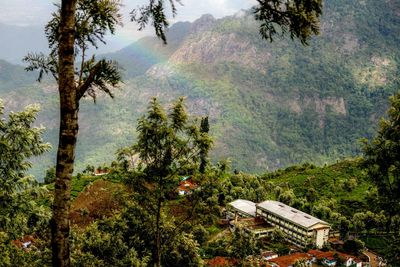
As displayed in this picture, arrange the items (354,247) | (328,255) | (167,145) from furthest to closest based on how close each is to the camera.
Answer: (354,247)
(328,255)
(167,145)

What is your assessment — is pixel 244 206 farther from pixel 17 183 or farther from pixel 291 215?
pixel 17 183

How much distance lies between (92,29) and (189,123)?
32.4 ft

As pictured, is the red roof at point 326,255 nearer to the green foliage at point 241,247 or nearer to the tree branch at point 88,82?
the green foliage at point 241,247

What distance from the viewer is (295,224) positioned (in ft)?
231

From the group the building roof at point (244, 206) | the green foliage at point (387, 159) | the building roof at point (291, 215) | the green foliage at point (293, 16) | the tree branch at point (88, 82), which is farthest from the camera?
the building roof at point (244, 206)

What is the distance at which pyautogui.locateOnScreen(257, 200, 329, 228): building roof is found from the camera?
6902 centimetres

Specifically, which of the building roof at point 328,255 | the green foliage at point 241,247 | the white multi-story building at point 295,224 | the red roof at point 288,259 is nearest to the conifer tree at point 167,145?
the green foliage at point 241,247

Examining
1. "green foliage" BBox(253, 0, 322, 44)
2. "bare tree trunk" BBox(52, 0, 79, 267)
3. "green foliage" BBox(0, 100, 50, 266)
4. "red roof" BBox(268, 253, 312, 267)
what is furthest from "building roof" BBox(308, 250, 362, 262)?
"bare tree trunk" BBox(52, 0, 79, 267)

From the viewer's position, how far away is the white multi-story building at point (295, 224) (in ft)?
224

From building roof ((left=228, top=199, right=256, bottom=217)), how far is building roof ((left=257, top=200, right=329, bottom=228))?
255 cm

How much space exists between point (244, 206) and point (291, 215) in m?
11.4

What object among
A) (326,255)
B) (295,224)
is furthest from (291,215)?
(326,255)

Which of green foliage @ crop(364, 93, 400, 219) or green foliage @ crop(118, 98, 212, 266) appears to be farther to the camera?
green foliage @ crop(118, 98, 212, 266)

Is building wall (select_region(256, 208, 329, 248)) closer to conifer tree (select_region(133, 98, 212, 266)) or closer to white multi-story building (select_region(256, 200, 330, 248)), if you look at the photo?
white multi-story building (select_region(256, 200, 330, 248))
